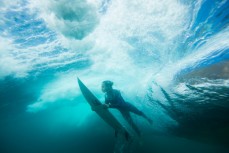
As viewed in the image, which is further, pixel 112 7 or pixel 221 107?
pixel 221 107

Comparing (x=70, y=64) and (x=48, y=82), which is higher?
(x=48, y=82)

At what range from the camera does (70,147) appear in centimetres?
3014

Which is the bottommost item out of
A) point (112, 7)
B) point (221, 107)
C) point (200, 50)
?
point (221, 107)

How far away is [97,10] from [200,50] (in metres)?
6.92

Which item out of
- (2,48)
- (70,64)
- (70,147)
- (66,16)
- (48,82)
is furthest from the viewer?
(70,147)

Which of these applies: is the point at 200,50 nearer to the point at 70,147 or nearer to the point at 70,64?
the point at 70,64

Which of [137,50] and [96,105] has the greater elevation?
[137,50]

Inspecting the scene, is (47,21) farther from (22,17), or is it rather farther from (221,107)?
(221,107)

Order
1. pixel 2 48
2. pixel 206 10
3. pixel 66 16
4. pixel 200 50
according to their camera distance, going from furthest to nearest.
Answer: pixel 2 48
pixel 200 50
pixel 66 16
pixel 206 10

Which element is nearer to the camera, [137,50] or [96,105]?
[96,105]

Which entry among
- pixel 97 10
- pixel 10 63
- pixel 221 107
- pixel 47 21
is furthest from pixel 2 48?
pixel 221 107

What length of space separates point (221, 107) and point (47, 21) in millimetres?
12436

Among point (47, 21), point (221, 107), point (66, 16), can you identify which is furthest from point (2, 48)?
point (221, 107)

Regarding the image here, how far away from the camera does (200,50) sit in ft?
33.0
